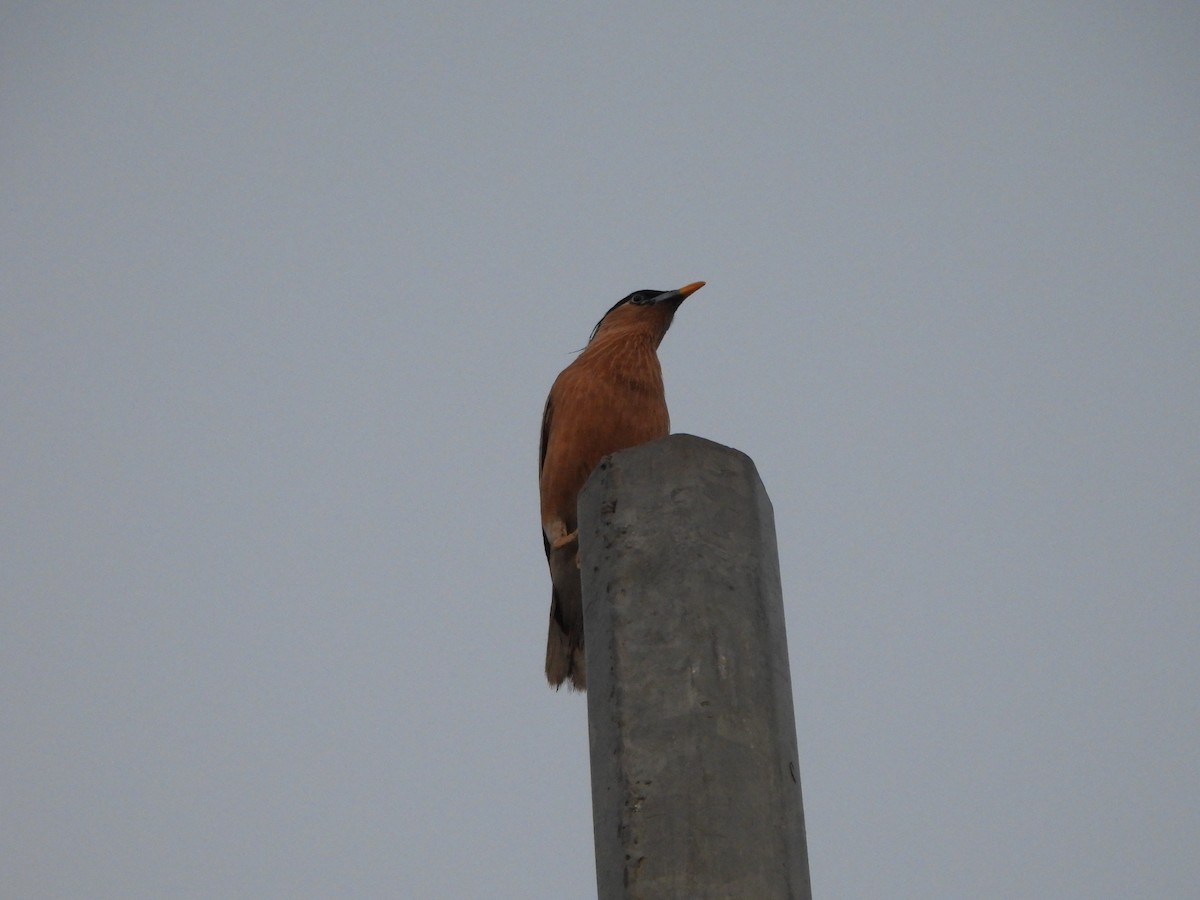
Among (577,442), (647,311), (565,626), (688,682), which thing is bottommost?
(688,682)

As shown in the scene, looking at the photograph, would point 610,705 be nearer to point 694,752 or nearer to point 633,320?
point 694,752

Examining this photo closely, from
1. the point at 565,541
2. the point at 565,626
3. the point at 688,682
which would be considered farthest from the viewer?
the point at 565,626

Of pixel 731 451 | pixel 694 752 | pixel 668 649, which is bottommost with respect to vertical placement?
pixel 694 752

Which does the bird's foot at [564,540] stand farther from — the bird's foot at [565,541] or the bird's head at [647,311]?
the bird's head at [647,311]

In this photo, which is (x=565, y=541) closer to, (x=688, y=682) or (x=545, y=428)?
(x=545, y=428)

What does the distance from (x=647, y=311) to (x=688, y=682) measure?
3.09 meters

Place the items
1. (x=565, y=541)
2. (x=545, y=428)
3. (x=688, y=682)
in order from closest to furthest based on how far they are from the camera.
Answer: (x=688, y=682) → (x=565, y=541) → (x=545, y=428)

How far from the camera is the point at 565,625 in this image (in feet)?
17.5

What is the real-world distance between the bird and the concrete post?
1394 millimetres

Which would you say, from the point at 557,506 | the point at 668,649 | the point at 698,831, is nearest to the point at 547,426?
the point at 557,506

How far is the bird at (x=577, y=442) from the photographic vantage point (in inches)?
205

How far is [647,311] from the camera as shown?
6.13m

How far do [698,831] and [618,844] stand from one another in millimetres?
210

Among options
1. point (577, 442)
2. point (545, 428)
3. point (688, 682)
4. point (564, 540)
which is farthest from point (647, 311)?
point (688, 682)
